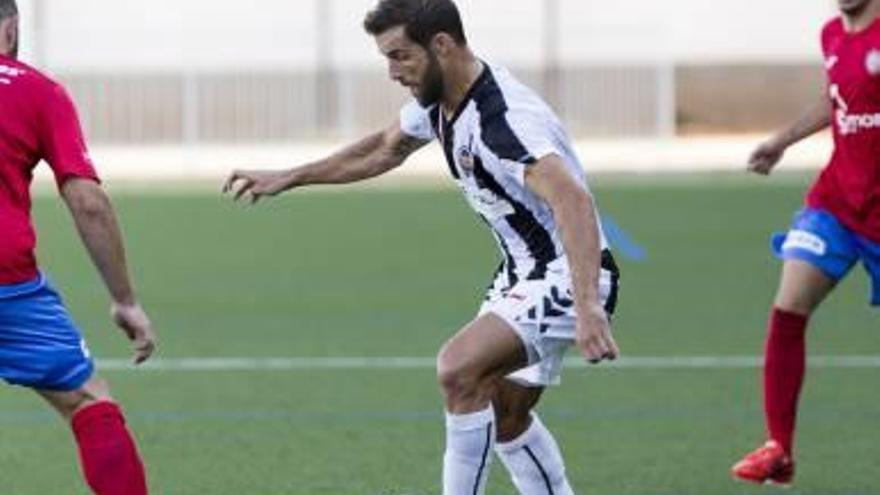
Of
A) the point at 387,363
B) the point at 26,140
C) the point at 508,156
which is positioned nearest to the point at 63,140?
the point at 26,140

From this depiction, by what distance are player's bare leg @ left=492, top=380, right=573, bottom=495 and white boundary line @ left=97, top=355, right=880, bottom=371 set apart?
453cm

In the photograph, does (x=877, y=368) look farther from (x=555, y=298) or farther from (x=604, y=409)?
(x=555, y=298)

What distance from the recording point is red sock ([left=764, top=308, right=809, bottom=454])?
31.2ft

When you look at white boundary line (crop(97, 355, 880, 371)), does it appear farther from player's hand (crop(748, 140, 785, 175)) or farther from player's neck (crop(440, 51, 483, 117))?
player's neck (crop(440, 51, 483, 117))

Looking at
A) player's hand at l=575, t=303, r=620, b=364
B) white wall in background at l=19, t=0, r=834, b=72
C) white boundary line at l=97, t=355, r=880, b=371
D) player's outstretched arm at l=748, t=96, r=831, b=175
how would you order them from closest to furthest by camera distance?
player's hand at l=575, t=303, r=620, b=364 → player's outstretched arm at l=748, t=96, r=831, b=175 → white boundary line at l=97, t=355, r=880, b=371 → white wall in background at l=19, t=0, r=834, b=72

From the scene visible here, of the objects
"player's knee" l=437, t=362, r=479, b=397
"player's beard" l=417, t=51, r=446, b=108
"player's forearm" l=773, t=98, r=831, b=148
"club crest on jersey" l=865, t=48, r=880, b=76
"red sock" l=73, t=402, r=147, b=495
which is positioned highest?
"player's beard" l=417, t=51, r=446, b=108

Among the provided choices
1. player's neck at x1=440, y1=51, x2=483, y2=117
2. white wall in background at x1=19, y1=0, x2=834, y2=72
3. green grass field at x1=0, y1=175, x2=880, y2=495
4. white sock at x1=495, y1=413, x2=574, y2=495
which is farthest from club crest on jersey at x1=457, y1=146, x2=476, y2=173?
white wall in background at x1=19, y1=0, x2=834, y2=72

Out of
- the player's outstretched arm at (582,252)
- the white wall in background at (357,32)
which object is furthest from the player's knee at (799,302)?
the white wall in background at (357,32)

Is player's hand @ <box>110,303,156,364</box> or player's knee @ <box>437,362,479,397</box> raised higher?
player's hand @ <box>110,303,156,364</box>

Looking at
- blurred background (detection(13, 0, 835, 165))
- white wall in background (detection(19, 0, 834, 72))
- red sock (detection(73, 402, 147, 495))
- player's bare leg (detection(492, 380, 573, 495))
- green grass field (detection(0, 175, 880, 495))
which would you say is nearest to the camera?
red sock (detection(73, 402, 147, 495))

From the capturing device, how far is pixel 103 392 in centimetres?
745

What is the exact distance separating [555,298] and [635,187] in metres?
19.1

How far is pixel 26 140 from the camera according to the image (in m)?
7.24

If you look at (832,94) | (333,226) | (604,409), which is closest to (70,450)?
(604,409)
